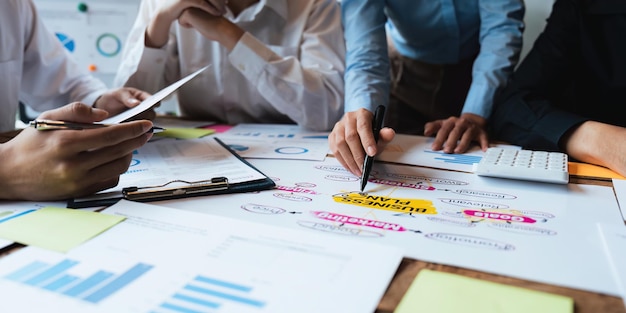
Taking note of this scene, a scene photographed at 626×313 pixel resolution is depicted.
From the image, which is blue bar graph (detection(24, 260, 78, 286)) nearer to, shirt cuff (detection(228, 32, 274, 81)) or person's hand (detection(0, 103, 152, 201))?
person's hand (detection(0, 103, 152, 201))

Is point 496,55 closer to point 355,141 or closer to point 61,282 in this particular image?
point 355,141

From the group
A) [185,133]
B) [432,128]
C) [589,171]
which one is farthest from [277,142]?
[589,171]

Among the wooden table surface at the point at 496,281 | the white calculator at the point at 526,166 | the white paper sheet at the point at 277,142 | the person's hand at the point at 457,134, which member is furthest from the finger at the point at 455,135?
the wooden table surface at the point at 496,281

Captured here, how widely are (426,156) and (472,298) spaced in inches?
18.6

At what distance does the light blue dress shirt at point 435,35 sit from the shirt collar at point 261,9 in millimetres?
149

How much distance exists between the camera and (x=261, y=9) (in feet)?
3.81

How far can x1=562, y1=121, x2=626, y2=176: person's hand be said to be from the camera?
71cm

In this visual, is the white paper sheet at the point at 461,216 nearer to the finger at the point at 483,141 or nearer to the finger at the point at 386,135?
the finger at the point at 386,135

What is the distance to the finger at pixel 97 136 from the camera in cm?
55

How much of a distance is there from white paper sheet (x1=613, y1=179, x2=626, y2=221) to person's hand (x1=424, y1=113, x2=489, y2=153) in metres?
0.23

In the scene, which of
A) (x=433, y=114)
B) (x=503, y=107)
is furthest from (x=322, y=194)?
(x=433, y=114)

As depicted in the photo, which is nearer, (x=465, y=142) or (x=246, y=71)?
(x=465, y=142)

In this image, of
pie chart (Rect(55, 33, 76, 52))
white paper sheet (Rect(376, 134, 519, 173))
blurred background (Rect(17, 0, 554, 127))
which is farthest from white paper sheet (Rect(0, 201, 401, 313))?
pie chart (Rect(55, 33, 76, 52))

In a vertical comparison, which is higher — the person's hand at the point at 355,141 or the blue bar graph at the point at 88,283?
the blue bar graph at the point at 88,283
